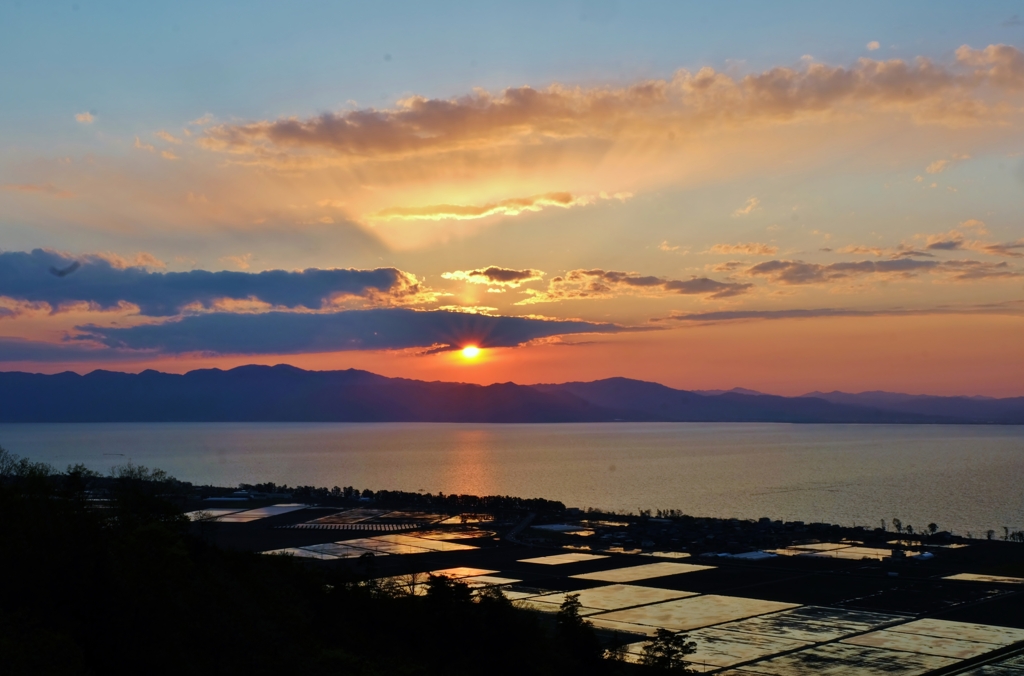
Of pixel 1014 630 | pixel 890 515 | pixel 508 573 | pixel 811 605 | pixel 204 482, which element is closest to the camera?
pixel 1014 630

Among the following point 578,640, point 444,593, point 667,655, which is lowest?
point 667,655

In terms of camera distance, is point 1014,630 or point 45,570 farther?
point 1014,630

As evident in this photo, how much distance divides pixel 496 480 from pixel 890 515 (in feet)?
244

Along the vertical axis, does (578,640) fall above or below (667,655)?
above

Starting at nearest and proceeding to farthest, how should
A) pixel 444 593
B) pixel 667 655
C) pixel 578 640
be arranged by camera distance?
pixel 667 655
pixel 578 640
pixel 444 593

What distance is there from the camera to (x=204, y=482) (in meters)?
150

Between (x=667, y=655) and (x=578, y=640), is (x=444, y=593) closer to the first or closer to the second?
(x=578, y=640)

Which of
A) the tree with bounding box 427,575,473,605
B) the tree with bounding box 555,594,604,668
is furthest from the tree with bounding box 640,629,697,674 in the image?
the tree with bounding box 427,575,473,605

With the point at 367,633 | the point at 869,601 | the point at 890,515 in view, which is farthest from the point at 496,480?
the point at 367,633

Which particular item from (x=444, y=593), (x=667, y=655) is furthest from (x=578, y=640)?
(x=444, y=593)

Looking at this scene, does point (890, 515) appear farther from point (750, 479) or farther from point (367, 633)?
point (367, 633)

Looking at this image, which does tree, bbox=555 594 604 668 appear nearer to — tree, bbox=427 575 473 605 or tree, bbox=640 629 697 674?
tree, bbox=640 629 697 674

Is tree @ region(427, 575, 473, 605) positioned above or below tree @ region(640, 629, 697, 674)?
above

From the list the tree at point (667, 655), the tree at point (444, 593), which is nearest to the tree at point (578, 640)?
the tree at point (667, 655)
